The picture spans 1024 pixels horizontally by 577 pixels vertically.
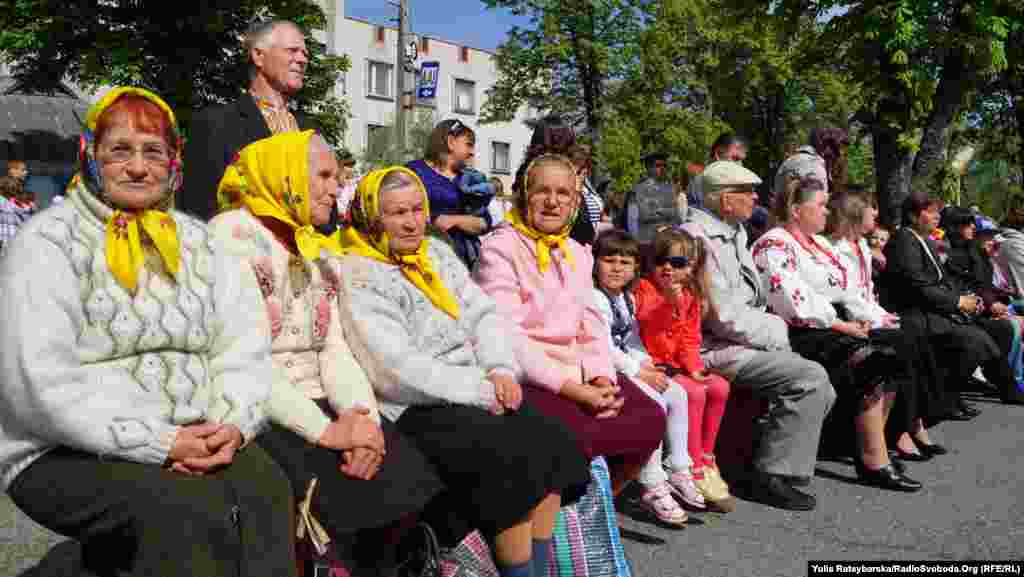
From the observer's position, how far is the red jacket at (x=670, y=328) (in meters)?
5.04

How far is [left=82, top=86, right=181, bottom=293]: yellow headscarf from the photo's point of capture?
2570 mm

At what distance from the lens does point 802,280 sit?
228 inches

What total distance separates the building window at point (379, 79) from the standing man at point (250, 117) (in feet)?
125

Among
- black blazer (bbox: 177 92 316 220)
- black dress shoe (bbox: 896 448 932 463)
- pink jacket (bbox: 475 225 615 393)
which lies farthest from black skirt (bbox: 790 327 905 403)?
black blazer (bbox: 177 92 316 220)

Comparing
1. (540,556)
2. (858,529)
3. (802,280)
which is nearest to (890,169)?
(802,280)

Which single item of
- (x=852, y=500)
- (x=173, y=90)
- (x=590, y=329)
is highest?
(x=173, y=90)

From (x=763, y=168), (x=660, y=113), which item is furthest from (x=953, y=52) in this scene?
(x=763, y=168)

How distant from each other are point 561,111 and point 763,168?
11.1 m

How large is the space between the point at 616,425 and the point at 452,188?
246 cm

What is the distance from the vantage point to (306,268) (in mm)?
3270

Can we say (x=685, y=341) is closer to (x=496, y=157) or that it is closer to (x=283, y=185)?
(x=283, y=185)

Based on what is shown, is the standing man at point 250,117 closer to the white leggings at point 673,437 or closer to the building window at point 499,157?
the white leggings at point 673,437

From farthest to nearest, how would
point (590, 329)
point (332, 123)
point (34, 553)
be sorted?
point (332, 123) → point (590, 329) → point (34, 553)

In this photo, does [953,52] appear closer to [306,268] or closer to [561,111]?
[561,111]
